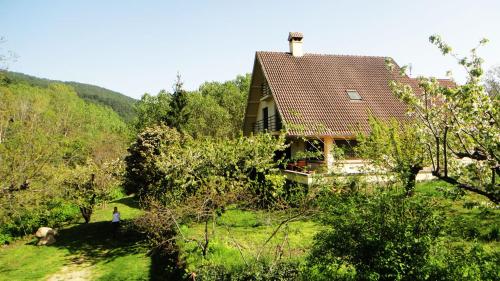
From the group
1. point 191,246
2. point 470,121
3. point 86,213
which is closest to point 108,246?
point 86,213

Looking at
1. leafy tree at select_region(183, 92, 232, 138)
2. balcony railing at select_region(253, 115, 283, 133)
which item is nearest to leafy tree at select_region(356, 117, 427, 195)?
balcony railing at select_region(253, 115, 283, 133)

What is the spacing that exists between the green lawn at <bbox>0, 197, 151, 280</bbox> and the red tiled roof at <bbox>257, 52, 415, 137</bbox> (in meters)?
11.2

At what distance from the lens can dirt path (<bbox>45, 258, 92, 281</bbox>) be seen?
1427 cm

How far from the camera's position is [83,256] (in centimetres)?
1730

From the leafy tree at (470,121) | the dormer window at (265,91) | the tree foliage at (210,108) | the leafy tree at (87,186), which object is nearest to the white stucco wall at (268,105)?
the dormer window at (265,91)

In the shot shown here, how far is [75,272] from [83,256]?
2524mm

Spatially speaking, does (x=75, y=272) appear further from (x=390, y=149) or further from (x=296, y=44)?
(x=296, y=44)

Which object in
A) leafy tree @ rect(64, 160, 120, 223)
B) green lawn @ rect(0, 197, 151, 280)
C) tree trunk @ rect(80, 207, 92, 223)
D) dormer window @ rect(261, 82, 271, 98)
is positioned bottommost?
green lawn @ rect(0, 197, 151, 280)

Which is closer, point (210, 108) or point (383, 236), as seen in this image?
point (383, 236)

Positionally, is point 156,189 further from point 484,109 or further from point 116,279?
point 484,109

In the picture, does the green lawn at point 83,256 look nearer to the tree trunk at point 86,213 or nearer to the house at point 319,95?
the tree trunk at point 86,213

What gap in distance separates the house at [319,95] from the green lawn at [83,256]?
10042mm

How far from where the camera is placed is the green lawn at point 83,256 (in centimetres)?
1476

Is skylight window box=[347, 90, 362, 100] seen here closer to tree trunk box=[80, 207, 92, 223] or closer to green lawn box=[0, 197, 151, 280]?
green lawn box=[0, 197, 151, 280]
